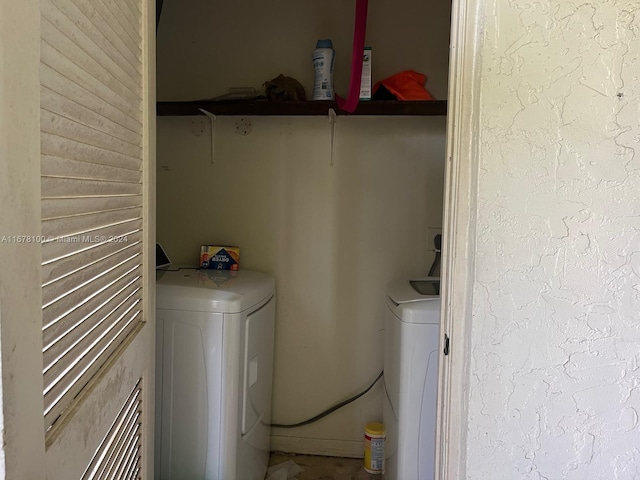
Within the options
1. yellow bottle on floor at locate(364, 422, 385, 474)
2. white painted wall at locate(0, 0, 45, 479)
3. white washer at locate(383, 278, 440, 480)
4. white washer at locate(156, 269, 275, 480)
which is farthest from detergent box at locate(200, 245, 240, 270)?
white painted wall at locate(0, 0, 45, 479)

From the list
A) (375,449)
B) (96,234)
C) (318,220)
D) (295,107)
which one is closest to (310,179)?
(318,220)

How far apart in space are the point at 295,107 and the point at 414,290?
878 mm

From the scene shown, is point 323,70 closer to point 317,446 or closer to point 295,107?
point 295,107

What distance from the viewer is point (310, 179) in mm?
2232

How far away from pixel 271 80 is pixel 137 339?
1.42m

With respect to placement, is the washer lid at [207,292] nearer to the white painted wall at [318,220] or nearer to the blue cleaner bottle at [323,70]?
the white painted wall at [318,220]

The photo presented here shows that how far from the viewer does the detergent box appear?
2.21 metres

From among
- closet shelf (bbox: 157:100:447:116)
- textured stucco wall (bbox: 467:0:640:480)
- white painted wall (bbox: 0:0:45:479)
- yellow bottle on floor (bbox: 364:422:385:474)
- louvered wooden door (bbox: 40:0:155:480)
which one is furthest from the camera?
yellow bottle on floor (bbox: 364:422:385:474)

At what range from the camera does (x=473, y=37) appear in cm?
103

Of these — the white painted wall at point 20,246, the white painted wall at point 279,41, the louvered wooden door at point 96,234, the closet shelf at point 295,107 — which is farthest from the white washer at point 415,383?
the white painted wall at point 20,246

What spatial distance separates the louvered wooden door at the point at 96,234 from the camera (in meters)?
Answer: 0.64

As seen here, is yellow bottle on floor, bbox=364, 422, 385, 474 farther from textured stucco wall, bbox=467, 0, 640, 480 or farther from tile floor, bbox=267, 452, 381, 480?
textured stucco wall, bbox=467, 0, 640, 480

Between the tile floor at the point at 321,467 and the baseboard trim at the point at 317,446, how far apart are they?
20 millimetres

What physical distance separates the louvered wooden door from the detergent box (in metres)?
1.07
